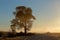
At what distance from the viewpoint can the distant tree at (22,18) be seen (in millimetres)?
41781

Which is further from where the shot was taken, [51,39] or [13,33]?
[13,33]

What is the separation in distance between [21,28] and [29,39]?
15459 millimetres

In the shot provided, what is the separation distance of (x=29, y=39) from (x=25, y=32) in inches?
559

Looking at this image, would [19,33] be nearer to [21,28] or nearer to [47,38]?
[21,28]

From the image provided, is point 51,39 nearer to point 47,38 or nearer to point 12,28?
point 47,38

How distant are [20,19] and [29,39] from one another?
15785mm

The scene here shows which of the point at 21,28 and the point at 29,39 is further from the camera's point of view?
the point at 21,28

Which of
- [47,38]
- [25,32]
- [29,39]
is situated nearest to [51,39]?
[47,38]

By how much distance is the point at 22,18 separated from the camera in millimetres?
42156

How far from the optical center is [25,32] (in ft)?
135

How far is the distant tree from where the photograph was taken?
4178 cm

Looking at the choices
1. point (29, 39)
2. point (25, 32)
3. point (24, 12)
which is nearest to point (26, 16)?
point (24, 12)

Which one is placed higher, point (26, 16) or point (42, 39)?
point (26, 16)

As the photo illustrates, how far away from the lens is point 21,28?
42.3 metres
